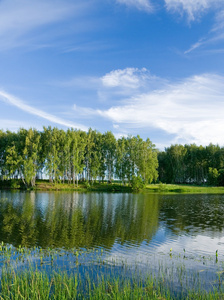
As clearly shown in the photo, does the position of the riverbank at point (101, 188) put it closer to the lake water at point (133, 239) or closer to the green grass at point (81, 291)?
the lake water at point (133, 239)

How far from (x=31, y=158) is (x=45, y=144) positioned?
937 centimetres

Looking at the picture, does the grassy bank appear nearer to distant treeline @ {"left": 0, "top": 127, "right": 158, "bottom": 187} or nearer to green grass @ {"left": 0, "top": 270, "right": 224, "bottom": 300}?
green grass @ {"left": 0, "top": 270, "right": 224, "bottom": 300}

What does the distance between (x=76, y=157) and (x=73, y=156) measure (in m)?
1.21

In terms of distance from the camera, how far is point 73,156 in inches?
3782

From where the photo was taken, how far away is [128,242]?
21.2 m

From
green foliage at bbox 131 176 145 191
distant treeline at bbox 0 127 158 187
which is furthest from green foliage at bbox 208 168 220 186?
green foliage at bbox 131 176 145 191

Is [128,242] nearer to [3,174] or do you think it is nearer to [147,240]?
[147,240]

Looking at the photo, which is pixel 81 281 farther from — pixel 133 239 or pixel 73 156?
pixel 73 156

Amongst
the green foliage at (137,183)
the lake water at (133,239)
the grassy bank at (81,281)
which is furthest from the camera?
the green foliage at (137,183)

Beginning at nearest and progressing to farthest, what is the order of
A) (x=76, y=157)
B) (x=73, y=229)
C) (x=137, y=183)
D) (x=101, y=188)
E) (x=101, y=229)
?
(x=73, y=229), (x=101, y=229), (x=101, y=188), (x=137, y=183), (x=76, y=157)

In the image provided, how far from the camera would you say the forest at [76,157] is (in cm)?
9081

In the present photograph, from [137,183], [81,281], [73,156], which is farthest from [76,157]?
[81,281]

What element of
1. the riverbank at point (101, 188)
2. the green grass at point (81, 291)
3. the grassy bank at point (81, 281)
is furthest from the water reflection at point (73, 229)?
the riverbank at point (101, 188)

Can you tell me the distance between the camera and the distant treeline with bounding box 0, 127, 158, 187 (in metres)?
90.7
